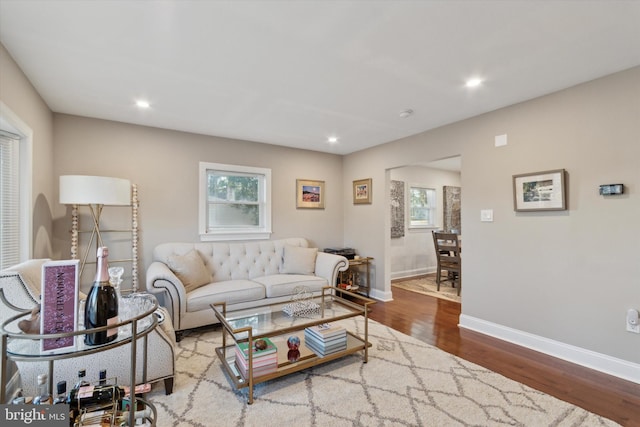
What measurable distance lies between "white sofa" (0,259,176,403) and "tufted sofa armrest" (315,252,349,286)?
2073 millimetres

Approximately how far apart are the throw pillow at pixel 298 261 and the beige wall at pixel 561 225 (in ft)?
6.35

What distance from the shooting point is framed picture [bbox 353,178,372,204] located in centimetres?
469

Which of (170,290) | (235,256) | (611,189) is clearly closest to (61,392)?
(170,290)

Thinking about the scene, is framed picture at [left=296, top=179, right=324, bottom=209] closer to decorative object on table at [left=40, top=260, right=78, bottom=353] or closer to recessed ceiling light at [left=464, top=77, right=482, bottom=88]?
recessed ceiling light at [left=464, top=77, right=482, bottom=88]

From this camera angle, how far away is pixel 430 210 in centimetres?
664

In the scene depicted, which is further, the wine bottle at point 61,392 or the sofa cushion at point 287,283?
the sofa cushion at point 287,283

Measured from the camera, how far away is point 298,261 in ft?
13.1

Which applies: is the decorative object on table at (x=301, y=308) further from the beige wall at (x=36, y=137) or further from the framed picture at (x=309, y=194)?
the beige wall at (x=36, y=137)

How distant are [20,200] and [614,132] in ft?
15.9

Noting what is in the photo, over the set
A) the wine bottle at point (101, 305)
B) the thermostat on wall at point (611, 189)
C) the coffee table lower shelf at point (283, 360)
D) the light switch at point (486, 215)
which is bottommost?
the coffee table lower shelf at point (283, 360)

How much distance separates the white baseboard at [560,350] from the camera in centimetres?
225

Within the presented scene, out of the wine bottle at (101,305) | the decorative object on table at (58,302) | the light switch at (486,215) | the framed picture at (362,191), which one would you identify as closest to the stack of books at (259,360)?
the wine bottle at (101,305)

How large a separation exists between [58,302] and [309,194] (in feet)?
13.0

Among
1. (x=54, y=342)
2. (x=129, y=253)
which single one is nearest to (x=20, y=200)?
(x=129, y=253)
